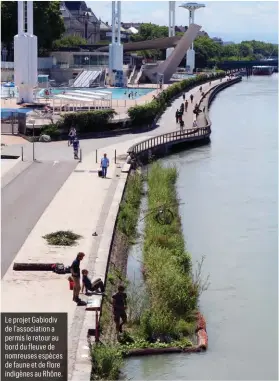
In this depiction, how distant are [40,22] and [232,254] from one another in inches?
2520

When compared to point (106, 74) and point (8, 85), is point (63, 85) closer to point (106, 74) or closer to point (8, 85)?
point (106, 74)

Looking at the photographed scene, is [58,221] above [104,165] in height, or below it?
below

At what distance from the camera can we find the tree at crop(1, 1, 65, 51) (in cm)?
7975

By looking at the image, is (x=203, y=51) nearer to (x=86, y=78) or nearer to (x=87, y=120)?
(x=86, y=78)

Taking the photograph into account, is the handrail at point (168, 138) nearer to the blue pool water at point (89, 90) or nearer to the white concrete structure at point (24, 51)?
the white concrete structure at point (24, 51)

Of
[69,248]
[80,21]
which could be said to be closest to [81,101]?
[69,248]

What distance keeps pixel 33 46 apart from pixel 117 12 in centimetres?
2953

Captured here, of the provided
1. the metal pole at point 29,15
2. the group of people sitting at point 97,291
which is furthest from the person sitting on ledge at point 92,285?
the metal pole at point 29,15

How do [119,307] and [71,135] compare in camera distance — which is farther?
[71,135]

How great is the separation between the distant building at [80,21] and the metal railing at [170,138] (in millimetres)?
92100

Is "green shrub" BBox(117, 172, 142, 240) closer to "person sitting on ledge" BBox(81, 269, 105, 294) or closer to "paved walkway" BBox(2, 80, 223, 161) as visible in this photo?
"paved walkway" BBox(2, 80, 223, 161)

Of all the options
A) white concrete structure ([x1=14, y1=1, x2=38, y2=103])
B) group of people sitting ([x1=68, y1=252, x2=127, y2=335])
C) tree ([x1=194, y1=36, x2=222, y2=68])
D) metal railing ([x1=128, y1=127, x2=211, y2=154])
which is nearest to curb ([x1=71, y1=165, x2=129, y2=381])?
group of people sitting ([x1=68, y1=252, x2=127, y2=335])

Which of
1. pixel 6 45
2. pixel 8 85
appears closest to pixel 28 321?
pixel 8 85

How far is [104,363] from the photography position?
1371 cm
